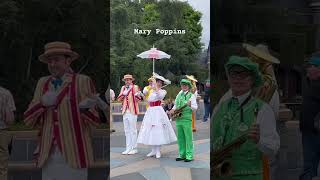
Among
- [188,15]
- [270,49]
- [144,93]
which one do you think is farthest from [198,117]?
[270,49]

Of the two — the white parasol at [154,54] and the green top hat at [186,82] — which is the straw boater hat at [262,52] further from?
→ the green top hat at [186,82]

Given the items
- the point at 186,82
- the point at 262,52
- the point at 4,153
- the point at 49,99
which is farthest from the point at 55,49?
the point at 186,82

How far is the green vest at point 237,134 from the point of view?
2.65 m

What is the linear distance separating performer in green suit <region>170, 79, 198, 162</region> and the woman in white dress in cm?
16

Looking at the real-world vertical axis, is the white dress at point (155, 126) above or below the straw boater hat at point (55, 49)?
below

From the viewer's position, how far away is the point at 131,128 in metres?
5.24

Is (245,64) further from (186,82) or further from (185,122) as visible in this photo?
(185,122)

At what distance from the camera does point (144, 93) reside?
5344 millimetres

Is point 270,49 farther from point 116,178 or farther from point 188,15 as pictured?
point 116,178

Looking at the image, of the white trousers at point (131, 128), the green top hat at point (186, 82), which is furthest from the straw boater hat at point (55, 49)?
the white trousers at point (131, 128)

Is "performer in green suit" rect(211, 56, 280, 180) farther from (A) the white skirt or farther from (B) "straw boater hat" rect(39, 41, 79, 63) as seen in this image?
(A) the white skirt

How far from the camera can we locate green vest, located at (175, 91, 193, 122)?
4930 millimetres

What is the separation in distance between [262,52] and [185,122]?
254 centimetres

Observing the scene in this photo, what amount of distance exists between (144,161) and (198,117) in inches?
33.9
